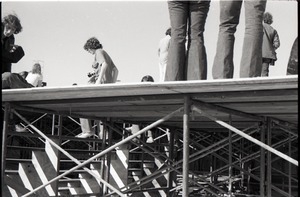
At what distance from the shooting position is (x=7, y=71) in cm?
604

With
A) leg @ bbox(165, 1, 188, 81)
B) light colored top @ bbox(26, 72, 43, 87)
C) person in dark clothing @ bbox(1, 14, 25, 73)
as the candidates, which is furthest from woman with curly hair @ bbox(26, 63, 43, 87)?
leg @ bbox(165, 1, 188, 81)

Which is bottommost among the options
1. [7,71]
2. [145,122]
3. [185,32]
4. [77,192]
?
[77,192]

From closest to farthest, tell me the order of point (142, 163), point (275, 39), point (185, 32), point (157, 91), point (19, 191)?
1. point (157, 91)
2. point (185, 32)
3. point (19, 191)
4. point (275, 39)
5. point (142, 163)

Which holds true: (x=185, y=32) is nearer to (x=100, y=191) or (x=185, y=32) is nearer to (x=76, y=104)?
(x=76, y=104)

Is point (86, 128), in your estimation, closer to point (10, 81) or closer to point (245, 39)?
point (10, 81)

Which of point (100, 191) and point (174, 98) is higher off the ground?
point (174, 98)

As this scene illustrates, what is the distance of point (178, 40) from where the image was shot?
520 cm

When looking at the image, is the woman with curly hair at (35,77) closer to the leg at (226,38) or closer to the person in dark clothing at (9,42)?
the person in dark clothing at (9,42)

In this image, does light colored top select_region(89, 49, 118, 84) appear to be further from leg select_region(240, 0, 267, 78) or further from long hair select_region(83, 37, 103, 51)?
leg select_region(240, 0, 267, 78)

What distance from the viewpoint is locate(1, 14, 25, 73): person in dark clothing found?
18.7 ft

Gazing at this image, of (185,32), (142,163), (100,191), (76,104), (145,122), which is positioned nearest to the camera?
(185,32)

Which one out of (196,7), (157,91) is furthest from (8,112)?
(196,7)

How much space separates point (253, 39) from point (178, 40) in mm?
729

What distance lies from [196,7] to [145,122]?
416 cm
